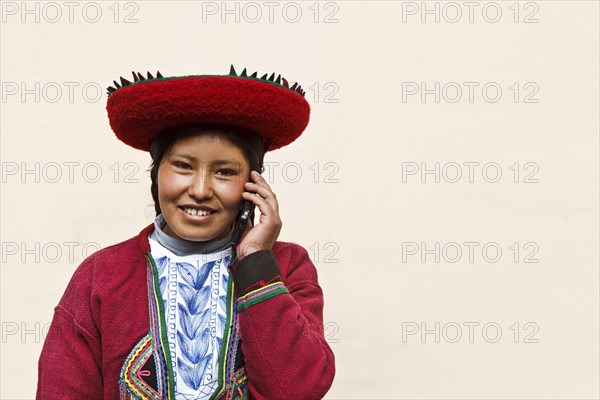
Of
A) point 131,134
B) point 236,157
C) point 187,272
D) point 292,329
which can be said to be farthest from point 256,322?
point 131,134

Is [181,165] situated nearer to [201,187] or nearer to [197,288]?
[201,187]

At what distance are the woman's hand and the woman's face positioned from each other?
0.10 feet

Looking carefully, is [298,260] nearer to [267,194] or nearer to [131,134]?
[267,194]

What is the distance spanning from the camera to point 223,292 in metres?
1.74

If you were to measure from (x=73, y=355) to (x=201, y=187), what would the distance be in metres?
0.45

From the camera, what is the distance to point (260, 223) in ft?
5.70

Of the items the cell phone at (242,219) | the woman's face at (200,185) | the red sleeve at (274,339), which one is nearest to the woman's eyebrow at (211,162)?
the woman's face at (200,185)

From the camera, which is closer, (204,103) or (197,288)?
(204,103)

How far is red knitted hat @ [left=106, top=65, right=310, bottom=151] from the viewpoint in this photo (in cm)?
158

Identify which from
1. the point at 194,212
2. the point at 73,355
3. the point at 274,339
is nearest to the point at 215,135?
the point at 194,212

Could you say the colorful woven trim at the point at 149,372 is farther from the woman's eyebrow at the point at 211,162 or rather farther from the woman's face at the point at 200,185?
the woman's eyebrow at the point at 211,162

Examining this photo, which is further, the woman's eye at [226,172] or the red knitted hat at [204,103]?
the woman's eye at [226,172]

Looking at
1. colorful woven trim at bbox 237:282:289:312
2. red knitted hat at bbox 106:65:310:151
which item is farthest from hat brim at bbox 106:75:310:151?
colorful woven trim at bbox 237:282:289:312

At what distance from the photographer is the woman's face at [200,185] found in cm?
166
